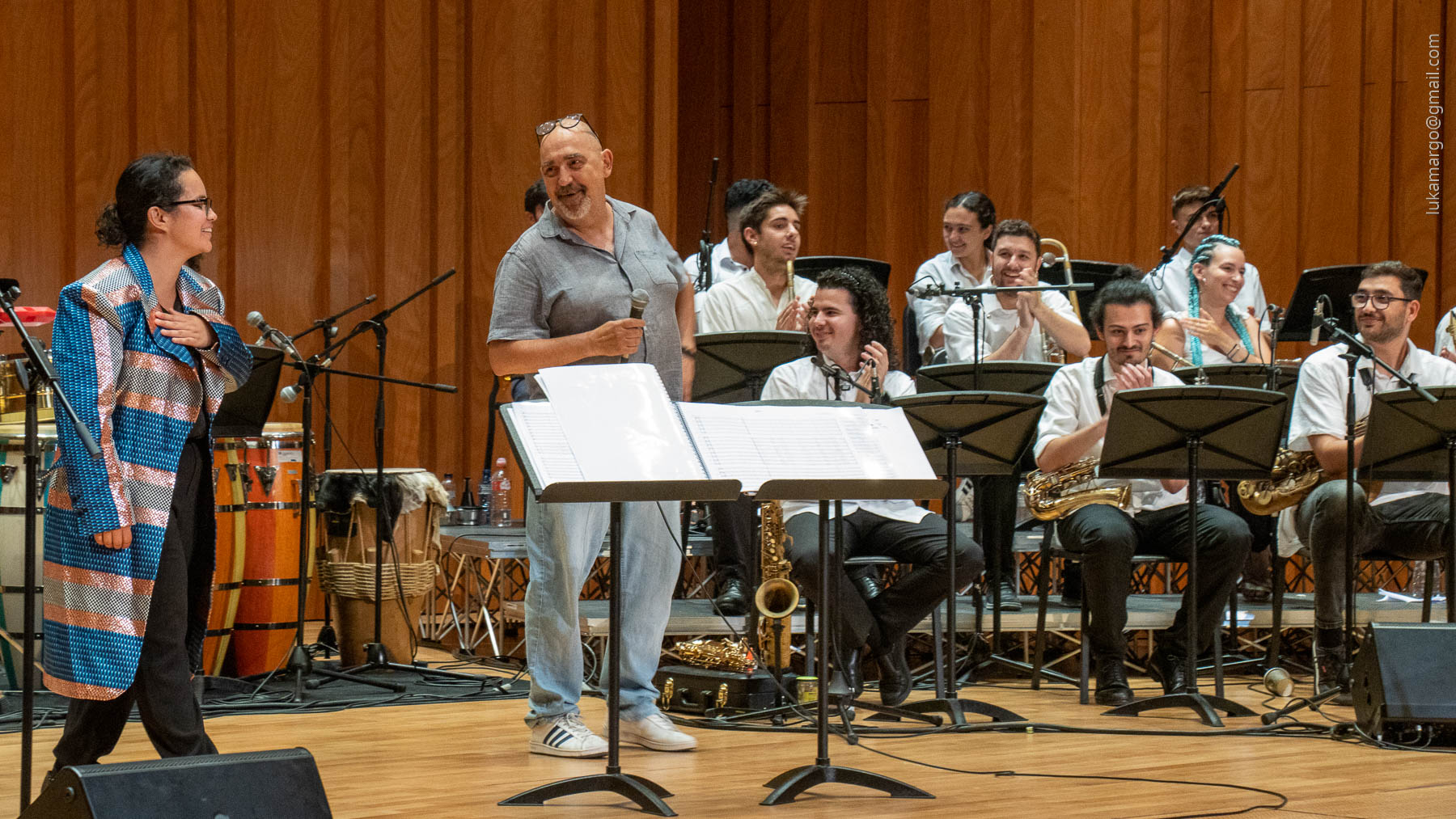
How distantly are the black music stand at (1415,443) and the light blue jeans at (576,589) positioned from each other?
7.19 ft

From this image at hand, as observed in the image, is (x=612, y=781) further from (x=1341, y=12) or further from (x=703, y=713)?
(x=1341, y=12)

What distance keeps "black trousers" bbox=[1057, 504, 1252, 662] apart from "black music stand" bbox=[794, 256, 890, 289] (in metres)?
1.41

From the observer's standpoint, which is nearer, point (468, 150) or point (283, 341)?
point (283, 341)

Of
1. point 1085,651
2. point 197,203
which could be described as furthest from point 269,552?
point 1085,651

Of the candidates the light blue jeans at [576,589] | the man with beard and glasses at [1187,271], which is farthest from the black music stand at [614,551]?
the man with beard and glasses at [1187,271]

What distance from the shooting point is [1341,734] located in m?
4.30

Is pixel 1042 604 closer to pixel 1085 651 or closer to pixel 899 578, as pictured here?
pixel 1085 651

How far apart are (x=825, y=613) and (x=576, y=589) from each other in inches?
30.8

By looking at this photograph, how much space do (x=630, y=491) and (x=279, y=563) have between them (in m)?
2.70

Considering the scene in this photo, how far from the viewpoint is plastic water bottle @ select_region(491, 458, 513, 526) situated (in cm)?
682

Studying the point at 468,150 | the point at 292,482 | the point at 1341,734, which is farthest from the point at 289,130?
the point at 1341,734

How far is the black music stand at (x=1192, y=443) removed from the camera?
14.7 feet

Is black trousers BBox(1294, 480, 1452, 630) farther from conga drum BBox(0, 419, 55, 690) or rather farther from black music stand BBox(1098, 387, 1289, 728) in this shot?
conga drum BBox(0, 419, 55, 690)

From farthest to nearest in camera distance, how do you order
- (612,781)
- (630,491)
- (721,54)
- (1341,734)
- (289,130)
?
(721,54)
(289,130)
(1341,734)
(612,781)
(630,491)
